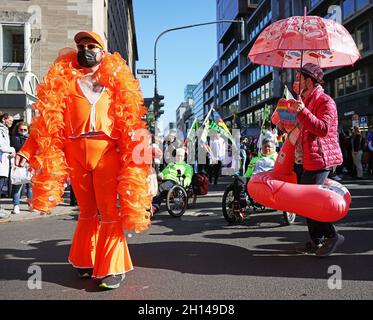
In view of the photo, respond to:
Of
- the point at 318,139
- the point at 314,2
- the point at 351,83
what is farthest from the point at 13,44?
the point at 314,2

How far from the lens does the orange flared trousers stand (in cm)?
352

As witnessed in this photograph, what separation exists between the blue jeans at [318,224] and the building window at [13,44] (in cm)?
1513

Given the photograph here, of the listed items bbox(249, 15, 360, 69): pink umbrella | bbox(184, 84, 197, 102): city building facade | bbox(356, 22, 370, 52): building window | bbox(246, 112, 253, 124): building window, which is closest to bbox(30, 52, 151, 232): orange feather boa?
bbox(249, 15, 360, 69): pink umbrella

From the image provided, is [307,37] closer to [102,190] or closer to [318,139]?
[318,139]

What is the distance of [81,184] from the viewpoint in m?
3.64

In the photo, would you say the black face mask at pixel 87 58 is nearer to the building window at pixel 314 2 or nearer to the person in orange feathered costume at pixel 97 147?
the person in orange feathered costume at pixel 97 147

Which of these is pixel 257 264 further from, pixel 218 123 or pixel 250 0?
pixel 250 0

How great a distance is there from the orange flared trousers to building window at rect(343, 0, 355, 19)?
29.7 meters

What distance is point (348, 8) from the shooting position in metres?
29.3

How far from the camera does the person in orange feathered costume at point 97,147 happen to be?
11.5 feet

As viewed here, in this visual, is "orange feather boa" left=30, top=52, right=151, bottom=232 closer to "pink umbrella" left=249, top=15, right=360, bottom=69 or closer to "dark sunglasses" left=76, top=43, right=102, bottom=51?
"dark sunglasses" left=76, top=43, right=102, bottom=51

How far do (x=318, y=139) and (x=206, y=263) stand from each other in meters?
1.77

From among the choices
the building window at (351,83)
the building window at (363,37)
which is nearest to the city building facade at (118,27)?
the building window at (363,37)

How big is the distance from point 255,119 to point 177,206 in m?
56.2
